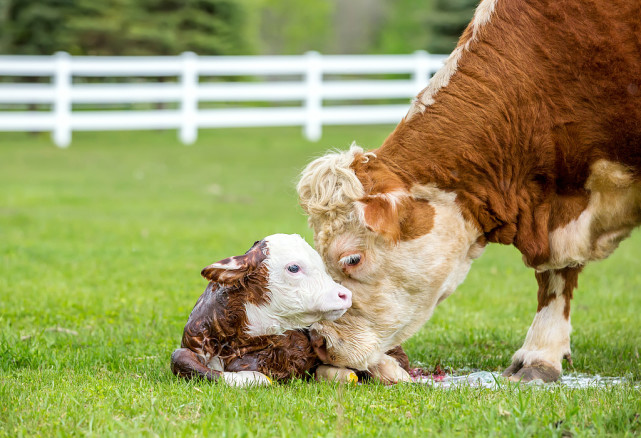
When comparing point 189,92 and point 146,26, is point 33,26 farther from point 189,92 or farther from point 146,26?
point 189,92

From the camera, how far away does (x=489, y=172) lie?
4.59m

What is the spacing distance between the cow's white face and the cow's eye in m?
0.11

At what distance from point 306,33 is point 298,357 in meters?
38.4

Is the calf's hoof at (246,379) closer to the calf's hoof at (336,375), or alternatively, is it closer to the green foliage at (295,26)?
the calf's hoof at (336,375)

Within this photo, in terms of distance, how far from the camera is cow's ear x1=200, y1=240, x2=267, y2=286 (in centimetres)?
440

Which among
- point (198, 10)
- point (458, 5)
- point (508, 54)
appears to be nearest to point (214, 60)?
point (198, 10)

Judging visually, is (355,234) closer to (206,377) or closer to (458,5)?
(206,377)

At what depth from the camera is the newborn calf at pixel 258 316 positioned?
441cm

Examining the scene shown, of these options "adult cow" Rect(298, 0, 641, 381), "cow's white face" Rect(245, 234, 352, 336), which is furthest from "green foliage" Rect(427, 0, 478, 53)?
"cow's white face" Rect(245, 234, 352, 336)

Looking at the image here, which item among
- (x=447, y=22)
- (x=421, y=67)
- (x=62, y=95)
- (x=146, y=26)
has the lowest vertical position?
(x=62, y=95)

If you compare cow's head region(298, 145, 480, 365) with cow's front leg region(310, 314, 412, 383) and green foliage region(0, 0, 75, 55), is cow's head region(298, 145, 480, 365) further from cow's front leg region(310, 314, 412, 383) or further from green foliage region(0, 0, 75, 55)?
green foliage region(0, 0, 75, 55)

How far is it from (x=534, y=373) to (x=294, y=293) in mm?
1565

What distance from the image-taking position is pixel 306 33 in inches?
1647

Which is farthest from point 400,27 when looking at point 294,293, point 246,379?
point 246,379
